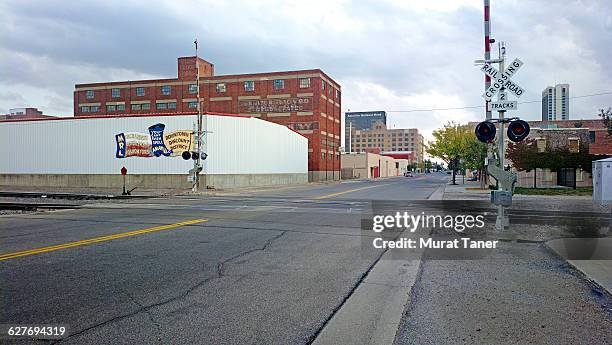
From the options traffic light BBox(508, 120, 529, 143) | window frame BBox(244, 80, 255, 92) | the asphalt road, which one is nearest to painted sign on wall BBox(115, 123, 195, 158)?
the asphalt road

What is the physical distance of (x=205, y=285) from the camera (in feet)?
21.0

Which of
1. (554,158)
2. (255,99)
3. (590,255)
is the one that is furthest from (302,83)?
(590,255)

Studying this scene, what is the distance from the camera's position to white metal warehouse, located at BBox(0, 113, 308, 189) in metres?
40.3

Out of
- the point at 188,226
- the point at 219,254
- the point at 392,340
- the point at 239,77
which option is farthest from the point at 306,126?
the point at 392,340

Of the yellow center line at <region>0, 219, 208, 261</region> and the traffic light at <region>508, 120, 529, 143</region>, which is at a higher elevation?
the traffic light at <region>508, 120, 529, 143</region>

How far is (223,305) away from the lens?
17.9 ft

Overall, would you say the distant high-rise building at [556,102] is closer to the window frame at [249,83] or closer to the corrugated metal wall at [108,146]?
the corrugated metal wall at [108,146]

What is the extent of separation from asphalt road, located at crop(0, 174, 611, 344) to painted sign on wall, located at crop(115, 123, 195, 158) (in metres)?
28.6

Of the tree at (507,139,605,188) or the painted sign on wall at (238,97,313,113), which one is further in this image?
the painted sign on wall at (238,97,313,113)

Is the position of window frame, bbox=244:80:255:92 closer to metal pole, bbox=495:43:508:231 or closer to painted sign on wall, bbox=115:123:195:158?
painted sign on wall, bbox=115:123:195:158

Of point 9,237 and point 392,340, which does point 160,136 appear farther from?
point 392,340

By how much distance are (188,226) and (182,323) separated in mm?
8409

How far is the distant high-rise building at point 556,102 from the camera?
48.5 meters

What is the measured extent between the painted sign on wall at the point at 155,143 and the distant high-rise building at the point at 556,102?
3716cm
